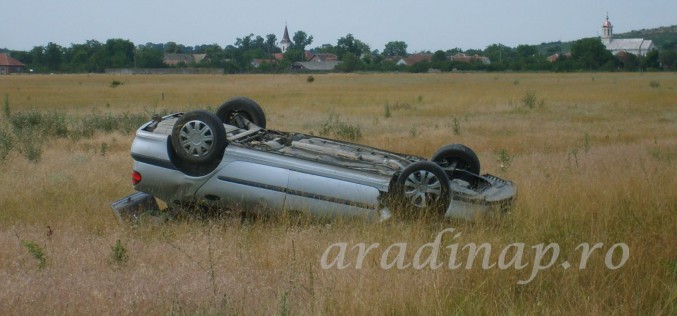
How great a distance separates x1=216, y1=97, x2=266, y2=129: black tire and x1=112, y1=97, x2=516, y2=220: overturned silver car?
147 cm

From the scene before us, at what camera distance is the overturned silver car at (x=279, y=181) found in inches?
286

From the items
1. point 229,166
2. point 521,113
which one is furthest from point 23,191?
point 521,113

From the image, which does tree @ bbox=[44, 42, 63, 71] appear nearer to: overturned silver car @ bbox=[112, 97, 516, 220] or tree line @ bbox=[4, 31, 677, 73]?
tree line @ bbox=[4, 31, 677, 73]

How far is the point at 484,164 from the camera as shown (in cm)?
1284

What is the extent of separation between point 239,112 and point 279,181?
94.3 inches

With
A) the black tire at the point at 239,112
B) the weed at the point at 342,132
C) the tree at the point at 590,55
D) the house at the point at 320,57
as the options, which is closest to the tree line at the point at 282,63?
the tree at the point at 590,55

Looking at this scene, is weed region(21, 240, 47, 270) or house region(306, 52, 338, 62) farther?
house region(306, 52, 338, 62)

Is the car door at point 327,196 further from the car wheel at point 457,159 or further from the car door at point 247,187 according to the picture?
the car wheel at point 457,159

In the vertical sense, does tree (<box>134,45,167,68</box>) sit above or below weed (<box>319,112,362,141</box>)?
above

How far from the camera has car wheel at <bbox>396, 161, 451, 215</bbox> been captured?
283 inches

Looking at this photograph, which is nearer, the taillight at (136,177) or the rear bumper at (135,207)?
the taillight at (136,177)

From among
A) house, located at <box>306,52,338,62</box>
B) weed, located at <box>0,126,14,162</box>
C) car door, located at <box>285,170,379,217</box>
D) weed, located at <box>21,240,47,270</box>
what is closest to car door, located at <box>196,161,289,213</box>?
car door, located at <box>285,170,379,217</box>

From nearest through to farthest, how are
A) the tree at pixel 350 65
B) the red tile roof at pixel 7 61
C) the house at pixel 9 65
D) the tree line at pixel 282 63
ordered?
1. the tree line at pixel 282 63
2. the tree at pixel 350 65
3. the house at pixel 9 65
4. the red tile roof at pixel 7 61

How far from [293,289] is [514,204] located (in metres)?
3.13
